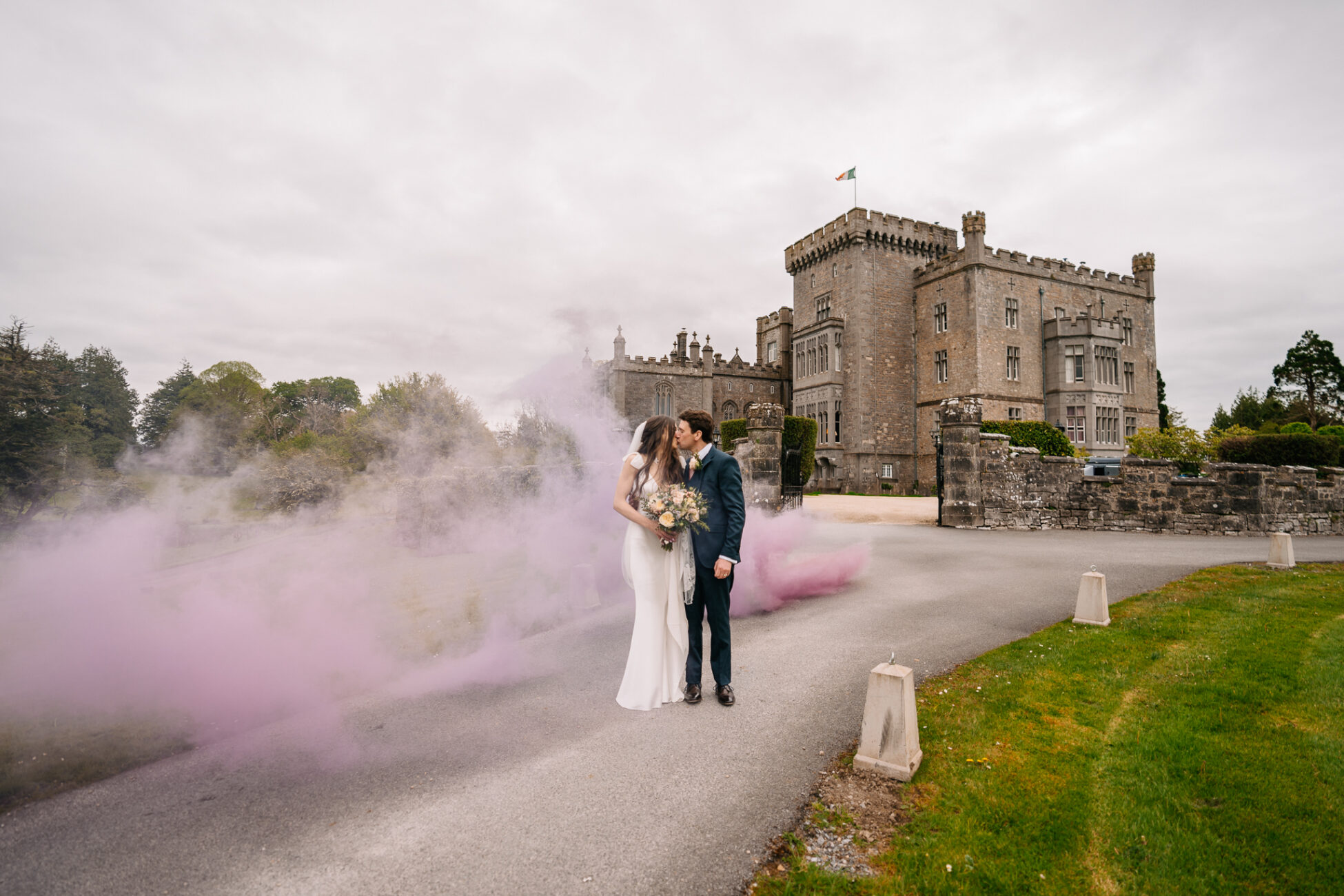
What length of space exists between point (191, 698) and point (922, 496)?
38.0 meters

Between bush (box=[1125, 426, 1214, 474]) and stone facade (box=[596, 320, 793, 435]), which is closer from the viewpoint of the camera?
bush (box=[1125, 426, 1214, 474])

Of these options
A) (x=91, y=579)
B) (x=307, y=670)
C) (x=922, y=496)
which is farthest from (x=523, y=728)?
(x=922, y=496)

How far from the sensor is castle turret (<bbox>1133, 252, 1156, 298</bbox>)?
1705 inches

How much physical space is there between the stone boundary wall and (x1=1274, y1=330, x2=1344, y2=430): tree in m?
51.8

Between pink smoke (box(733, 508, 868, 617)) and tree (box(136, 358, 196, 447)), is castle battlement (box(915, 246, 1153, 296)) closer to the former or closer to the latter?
pink smoke (box(733, 508, 868, 617))

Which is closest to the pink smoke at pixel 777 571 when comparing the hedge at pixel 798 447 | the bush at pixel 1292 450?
the hedge at pixel 798 447

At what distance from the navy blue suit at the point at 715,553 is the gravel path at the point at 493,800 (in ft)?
1.37

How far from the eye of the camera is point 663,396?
1965 inches

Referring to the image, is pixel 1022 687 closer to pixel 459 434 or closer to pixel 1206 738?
pixel 1206 738

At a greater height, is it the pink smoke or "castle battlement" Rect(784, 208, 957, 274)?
"castle battlement" Rect(784, 208, 957, 274)

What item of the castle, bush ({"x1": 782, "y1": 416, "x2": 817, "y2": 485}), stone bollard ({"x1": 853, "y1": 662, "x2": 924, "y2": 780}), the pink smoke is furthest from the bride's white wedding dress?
the castle

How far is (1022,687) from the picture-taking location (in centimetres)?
553

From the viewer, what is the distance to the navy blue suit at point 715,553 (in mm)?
5312

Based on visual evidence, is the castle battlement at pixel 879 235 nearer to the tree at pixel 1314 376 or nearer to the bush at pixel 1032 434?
the bush at pixel 1032 434
